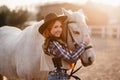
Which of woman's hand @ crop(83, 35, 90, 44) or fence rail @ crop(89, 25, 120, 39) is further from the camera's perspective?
fence rail @ crop(89, 25, 120, 39)

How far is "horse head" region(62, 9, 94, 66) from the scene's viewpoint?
13.9 ft

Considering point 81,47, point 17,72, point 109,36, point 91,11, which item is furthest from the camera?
point 91,11

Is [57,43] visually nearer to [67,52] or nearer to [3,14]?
[67,52]

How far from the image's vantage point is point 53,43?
4180 mm

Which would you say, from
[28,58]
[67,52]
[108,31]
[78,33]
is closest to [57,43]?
[67,52]

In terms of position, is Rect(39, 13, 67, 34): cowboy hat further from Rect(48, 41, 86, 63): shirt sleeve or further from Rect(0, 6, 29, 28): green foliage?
Rect(0, 6, 29, 28): green foliage

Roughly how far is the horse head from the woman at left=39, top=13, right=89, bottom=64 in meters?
0.09

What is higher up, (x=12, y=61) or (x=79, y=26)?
(x=79, y=26)

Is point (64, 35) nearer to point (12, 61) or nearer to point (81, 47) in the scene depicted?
point (81, 47)

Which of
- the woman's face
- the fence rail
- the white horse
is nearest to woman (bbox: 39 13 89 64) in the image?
the woman's face

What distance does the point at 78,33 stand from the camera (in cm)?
427

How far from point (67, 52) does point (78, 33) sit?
0.97ft

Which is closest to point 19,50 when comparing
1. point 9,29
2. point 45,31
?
point 45,31

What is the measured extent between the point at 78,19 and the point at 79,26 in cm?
10
